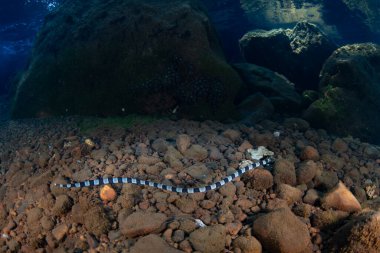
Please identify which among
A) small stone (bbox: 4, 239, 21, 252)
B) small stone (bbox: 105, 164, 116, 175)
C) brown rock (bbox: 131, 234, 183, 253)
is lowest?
small stone (bbox: 4, 239, 21, 252)

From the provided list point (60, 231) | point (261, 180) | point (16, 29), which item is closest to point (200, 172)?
point (261, 180)

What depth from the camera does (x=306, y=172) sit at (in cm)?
598

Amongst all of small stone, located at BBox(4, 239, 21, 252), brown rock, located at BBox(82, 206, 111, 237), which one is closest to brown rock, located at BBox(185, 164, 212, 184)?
brown rock, located at BBox(82, 206, 111, 237)

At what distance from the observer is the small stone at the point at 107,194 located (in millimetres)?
5590

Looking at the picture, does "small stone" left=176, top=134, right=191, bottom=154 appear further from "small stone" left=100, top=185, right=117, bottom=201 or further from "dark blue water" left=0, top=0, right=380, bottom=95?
"dark blue water" left=0, top=0, right=380, bottom=95

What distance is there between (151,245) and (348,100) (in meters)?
7.63

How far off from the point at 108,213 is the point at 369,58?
10.7m

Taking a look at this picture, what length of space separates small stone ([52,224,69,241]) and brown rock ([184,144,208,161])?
8.84ft

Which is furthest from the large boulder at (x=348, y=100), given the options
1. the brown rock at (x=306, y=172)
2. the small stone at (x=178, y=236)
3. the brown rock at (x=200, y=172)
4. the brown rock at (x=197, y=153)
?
the small stone at (x=178, y=236)

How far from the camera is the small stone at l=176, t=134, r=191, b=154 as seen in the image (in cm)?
676

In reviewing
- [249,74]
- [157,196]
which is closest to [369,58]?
[249,74]

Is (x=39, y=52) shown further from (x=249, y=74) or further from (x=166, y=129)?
(x=249, y=74)

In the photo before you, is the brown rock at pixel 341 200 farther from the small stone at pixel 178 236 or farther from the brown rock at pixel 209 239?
the small stone at pixel 178 236

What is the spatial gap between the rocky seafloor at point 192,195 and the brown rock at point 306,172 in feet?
0.08
